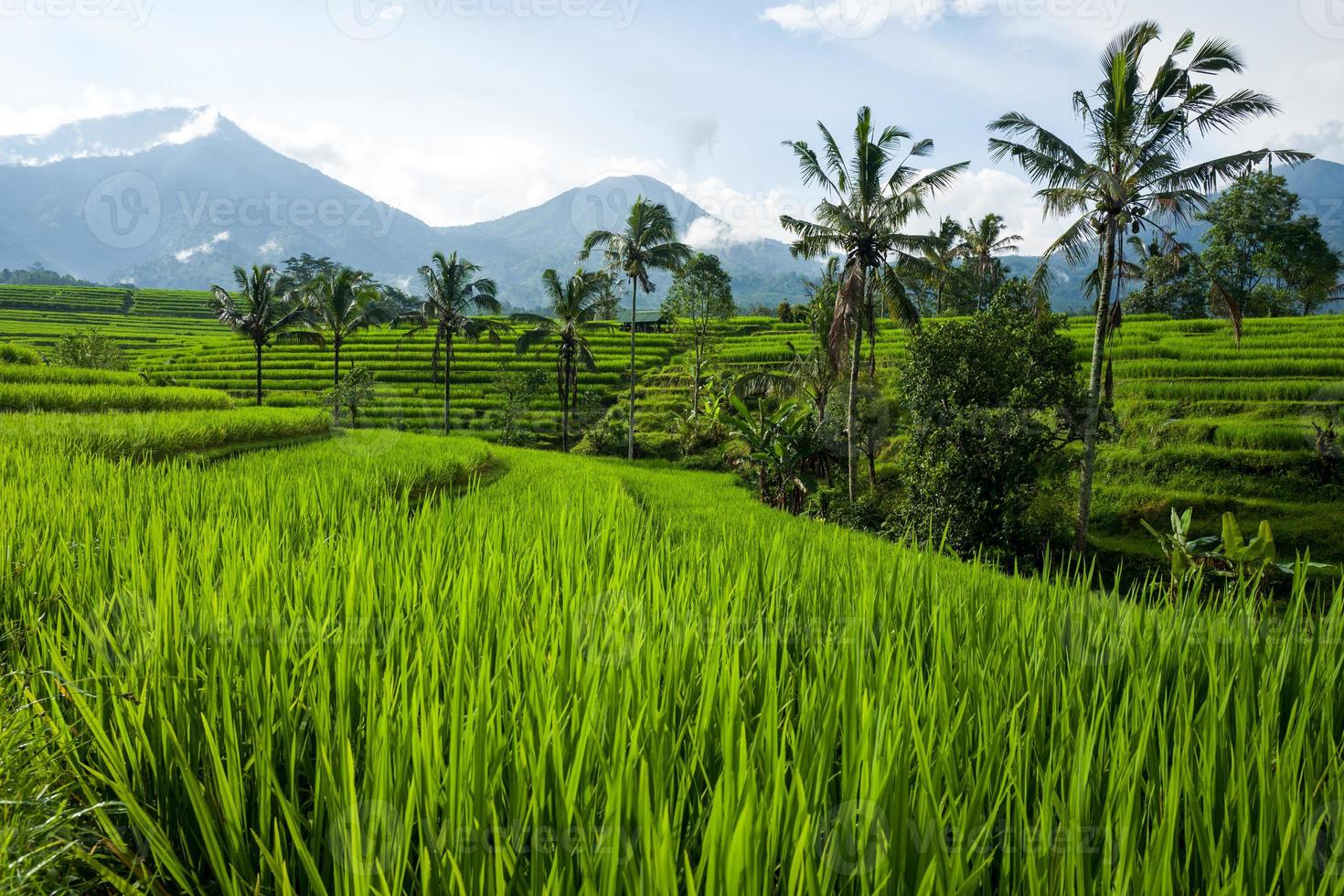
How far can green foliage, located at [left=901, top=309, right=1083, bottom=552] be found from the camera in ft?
41.9

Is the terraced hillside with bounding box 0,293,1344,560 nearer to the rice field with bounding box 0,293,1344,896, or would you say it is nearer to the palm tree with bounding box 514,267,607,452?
the palm tree with bounding box 514,267,607,452

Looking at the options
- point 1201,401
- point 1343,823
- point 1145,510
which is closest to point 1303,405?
point 1201,401

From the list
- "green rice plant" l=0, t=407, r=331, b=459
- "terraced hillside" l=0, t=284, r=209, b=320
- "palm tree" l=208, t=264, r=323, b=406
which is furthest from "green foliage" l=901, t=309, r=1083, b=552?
"terraced hillside" l=0, t=284, r=209, b=320

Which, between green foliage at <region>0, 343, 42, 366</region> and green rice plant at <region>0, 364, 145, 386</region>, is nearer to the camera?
green rice plant at <region>0, 364, 145, 386</region>

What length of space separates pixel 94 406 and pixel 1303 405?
28.2 metres

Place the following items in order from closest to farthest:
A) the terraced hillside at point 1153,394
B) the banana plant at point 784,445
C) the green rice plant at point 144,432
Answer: the green rice plant at point 144,432 → the terraced hillside at point 1153,394 → the banana plant at point 784,445

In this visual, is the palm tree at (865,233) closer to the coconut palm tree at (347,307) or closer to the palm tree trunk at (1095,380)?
the palm tree trunk at (1095,380)

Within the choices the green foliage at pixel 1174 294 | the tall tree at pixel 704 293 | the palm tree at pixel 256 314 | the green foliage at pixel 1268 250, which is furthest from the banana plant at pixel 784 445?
the green foliage at pixel 1174 294

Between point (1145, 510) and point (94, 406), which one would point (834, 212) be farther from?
point (94, 406)

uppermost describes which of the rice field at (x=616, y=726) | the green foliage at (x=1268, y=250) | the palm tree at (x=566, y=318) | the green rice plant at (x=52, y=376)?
the green foliage at (x=1268, y=250)

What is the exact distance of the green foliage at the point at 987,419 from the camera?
12.8 m

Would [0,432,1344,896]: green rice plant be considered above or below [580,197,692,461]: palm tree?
below

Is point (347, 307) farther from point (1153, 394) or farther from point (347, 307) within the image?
point (1153, 394)

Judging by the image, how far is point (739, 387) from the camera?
65.8 ft
